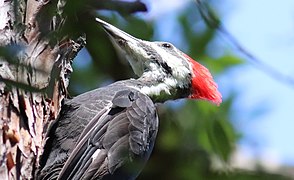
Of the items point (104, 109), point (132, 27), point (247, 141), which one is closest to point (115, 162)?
point (104, 109)

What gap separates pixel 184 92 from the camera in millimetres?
3551

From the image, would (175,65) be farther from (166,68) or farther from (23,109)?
(23,109)

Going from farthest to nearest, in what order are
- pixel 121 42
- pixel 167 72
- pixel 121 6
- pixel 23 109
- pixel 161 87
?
pixel 167 72 < pixel 161 87 < pixel 121 42 < pixel 23 109 < pixel 121 6

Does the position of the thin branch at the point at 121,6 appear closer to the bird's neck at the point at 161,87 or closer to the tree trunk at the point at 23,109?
the tree trunk at the point at 23,109

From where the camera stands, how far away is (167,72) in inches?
141

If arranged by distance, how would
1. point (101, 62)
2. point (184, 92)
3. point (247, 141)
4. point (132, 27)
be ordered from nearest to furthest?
point (132, 27), point (101, 62), point (247, 141), point (184, 92)

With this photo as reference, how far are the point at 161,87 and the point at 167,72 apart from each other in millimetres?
208

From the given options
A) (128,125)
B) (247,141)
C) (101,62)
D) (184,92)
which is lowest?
(184,92)

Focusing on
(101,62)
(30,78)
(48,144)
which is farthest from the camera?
(48,144)

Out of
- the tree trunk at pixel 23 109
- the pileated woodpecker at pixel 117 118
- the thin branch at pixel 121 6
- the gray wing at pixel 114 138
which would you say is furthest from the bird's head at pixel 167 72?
the thin branch at pixel 121 6

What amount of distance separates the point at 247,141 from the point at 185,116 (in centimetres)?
128

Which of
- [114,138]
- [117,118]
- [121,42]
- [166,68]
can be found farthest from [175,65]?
[114,138]

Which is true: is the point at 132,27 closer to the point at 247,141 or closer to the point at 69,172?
the point at 247,141

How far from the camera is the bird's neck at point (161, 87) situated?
10.8 ft
